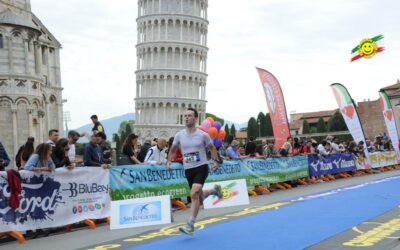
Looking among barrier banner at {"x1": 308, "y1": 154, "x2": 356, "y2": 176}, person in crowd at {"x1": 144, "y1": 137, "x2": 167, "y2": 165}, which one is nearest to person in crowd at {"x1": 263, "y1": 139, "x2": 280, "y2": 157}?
barrier banner at {"x1": 308, "y1": 154, "x2": 356, "y2": 176}

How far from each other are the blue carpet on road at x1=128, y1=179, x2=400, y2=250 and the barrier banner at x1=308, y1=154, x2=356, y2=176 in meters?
8.49

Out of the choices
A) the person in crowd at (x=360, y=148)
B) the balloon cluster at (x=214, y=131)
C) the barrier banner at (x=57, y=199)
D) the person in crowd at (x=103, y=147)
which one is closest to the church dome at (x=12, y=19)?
the person in crowd at (x=360, y=148)

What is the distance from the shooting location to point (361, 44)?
98.5 ft

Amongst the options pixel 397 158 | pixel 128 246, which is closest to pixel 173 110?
pixel 397 158

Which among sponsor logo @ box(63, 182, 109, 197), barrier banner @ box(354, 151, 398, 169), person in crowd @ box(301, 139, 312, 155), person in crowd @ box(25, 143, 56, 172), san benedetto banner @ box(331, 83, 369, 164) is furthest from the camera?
barrier banner @ box(354, 151, 398, 169)

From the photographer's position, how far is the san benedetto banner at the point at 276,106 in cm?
2220

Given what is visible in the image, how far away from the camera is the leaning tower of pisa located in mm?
93562

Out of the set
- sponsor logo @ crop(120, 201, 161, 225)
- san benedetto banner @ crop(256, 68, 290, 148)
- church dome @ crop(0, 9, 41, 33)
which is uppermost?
church dome @ crop(0, 9, 41, 33)

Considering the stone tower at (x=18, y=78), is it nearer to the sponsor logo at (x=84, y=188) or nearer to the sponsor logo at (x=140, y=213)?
the sponsor logo at (x=84, y=188)

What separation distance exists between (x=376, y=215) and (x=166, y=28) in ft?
283

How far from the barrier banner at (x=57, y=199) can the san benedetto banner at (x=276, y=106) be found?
11803 mm

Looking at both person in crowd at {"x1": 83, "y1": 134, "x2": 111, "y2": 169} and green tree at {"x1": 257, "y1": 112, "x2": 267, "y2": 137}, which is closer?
person in crowd at {"x1": 83, "y1": 134, "x2": 111, "y2": 169}

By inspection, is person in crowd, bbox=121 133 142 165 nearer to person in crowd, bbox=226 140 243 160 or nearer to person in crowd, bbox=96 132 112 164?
person in crowd, bbox=96 132 112 164

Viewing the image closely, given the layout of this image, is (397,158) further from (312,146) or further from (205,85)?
(205,85)
